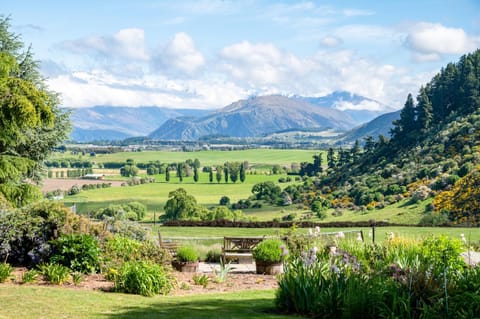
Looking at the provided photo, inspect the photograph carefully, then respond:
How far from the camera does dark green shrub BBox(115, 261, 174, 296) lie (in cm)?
1209

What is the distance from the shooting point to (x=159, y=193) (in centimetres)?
10781

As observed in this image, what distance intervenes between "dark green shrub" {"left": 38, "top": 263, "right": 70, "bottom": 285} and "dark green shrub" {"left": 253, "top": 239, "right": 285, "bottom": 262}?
5112 mm

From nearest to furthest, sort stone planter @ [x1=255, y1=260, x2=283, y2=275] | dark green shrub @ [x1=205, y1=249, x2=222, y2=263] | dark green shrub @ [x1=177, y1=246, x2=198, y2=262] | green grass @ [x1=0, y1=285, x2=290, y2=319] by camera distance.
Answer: green grass @ [x1=0, y1=285, x2=290, y2=319] → dark green shrub @ [x1=177, y1=246, x2=198, y2=262] → stone planter @ [x1=255, y1=260, x2=283, y2=275] → dark green shrub @ [x1=205, y1=249, x2=222, y2=263]

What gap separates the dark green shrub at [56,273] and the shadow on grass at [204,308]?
262 centimetres

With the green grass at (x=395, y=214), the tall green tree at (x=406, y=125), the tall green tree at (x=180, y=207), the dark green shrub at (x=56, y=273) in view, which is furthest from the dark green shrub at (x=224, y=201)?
the dark green shrub at (x=56, y=273)

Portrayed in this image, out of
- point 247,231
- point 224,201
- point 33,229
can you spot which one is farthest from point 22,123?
point 224,201

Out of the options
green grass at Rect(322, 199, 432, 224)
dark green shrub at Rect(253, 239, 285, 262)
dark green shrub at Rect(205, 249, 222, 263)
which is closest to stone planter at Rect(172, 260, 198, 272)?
dark green shrub at Rect(253, 239, 285, 262)

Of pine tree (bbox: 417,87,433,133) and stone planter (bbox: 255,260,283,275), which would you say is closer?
stone planter (bbox: 255,260,283,275)

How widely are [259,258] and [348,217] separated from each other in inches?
1675

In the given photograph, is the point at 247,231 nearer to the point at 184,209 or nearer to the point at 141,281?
the point at 141,281

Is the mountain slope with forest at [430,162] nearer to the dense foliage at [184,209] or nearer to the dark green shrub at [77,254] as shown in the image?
the dense foliage at [184,209]

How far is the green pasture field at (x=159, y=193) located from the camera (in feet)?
302

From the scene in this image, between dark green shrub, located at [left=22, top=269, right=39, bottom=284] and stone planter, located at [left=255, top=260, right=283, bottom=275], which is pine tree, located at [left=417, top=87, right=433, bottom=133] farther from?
dark green shrub, located at [left=22, top=269, right=39, bottom=284]

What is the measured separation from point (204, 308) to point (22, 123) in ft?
24.9
